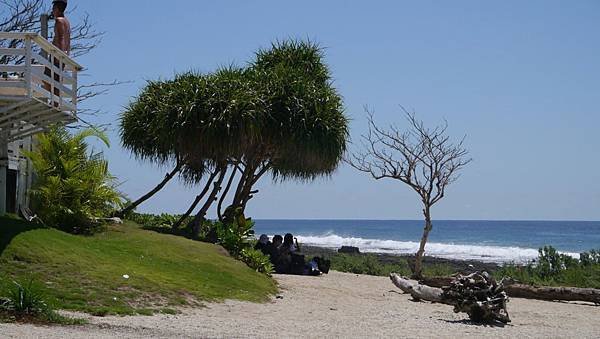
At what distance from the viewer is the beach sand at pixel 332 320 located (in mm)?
10758

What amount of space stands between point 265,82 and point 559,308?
417 inches

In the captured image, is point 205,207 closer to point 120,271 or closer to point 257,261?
point 257,261

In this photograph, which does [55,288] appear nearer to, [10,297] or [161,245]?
[10,297]

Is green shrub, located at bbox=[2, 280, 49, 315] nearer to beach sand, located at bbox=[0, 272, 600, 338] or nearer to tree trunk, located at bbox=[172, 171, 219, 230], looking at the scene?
beach sand, located at bbox=[0, 272, 600, 338]

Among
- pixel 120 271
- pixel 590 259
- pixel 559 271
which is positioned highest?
pixel 590 259

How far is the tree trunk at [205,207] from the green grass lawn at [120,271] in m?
3.98

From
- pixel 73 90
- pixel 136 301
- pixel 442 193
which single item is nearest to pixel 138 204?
pixel 73 90

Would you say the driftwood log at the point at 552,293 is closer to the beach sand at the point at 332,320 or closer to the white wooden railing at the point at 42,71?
the beach sand at the point at 332,320

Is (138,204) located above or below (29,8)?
below

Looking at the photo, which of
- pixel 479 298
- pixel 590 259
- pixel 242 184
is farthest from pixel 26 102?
pixel 590 259

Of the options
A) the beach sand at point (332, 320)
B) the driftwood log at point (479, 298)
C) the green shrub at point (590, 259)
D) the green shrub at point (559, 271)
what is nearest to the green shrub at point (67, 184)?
the beach sand at point (332, 320)

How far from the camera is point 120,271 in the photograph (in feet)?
46.5

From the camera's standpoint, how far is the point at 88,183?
59.0ft

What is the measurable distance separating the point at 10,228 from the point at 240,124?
838cm
